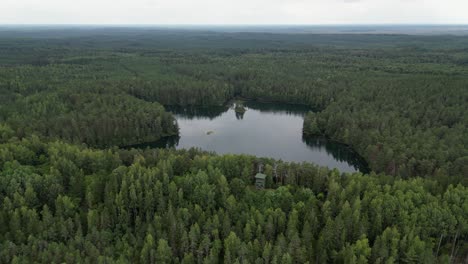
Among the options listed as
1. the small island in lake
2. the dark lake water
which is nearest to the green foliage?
the dark lake water

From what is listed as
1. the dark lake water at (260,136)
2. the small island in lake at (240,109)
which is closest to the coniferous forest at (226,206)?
the dark lake water at (260,136)

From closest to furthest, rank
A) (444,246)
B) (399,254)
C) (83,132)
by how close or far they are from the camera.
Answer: (399,254), (444,246), (83,132)

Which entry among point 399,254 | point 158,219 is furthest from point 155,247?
point 399,254

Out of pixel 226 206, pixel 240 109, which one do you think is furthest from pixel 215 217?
pixel 240 109

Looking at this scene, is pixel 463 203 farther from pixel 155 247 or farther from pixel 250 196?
pixel 155 247

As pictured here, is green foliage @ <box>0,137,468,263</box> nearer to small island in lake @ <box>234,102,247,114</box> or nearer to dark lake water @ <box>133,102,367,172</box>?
dark lake water @ <box>133,102,367,172</box>

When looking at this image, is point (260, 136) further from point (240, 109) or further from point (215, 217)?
point (215, 217)

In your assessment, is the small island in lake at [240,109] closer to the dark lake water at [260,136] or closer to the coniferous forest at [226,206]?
the dark lake water at [260,136]

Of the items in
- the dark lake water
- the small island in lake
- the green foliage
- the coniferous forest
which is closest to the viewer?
the green foliage
